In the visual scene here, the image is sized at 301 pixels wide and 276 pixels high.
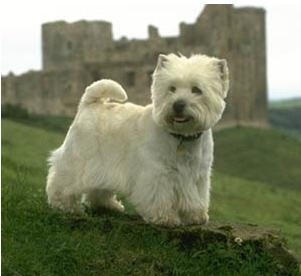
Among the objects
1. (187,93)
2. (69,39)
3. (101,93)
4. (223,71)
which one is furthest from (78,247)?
(69,39)

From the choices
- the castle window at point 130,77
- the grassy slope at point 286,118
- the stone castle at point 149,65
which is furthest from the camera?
the grassy slope at point 286,118

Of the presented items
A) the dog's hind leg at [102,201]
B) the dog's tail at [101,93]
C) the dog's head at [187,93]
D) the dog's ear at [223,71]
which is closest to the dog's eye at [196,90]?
the dog's head at [187,93]

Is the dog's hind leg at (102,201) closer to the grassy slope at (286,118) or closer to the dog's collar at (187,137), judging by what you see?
the dog's collar at (187,137)

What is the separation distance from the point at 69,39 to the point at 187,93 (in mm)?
60606

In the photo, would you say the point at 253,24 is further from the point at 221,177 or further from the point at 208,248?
the point at 208,248

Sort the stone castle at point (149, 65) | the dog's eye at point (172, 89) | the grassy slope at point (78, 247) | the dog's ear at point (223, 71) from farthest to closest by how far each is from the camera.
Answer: the stone castle at point (149, 65)
the dog's ear at point (223, 71)
the dog's eye at point (172, 89)
the grassy slope at point (78, 247)

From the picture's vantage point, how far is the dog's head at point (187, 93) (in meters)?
7.67

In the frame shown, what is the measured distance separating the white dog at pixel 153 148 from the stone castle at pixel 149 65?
47.7 meters

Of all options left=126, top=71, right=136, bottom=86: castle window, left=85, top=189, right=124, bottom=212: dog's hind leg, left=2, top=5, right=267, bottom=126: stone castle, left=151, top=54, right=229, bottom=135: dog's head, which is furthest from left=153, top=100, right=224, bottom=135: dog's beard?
left=126, top=71, right=136, bottom=86: castle window

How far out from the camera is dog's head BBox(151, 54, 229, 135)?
7668mm

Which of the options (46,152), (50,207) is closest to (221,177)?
(46,152)

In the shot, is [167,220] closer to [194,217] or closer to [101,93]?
[194,217]

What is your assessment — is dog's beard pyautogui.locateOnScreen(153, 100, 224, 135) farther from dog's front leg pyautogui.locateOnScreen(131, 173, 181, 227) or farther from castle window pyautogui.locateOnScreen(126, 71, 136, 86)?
castle window pyautogui.locateOnScreen(126, 71, 136, 86)

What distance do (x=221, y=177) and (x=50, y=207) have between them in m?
21.8
